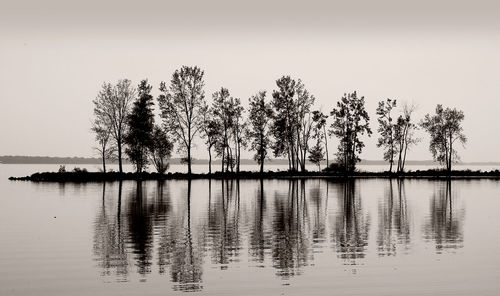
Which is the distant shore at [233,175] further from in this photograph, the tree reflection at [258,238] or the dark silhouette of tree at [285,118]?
the tree reflection at [258,238]

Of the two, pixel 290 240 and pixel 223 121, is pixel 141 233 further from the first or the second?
pixel 223 121

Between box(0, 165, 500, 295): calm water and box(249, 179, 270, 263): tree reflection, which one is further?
box(249, 179, 270, 263): tree reflection

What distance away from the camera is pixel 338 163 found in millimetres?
111562

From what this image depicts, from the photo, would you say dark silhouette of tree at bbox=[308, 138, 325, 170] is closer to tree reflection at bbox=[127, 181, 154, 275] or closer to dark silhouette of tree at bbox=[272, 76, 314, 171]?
dark silhouette of tree at bbox=[272, 76, 314, 171]

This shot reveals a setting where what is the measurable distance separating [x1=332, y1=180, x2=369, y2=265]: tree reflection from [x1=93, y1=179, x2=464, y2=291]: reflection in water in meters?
0.03

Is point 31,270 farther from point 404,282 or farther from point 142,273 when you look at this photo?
point 404,282

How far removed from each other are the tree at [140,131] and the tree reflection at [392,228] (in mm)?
56186

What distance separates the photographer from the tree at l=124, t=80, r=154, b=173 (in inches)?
3711

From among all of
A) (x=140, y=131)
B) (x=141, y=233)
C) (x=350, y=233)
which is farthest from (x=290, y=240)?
(x=140, y=131)

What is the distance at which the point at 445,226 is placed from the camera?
1197 inches

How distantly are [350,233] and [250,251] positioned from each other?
21.9 ft

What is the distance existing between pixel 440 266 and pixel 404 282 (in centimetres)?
295

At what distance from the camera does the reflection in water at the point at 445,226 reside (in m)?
24.8

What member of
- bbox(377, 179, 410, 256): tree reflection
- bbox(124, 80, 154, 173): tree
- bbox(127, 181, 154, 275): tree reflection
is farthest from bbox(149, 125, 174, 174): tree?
bbox(377, 179, 410, 256): tree reflection
